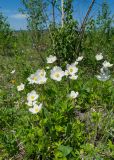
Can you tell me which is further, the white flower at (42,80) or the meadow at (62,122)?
the white flower at (42,80)

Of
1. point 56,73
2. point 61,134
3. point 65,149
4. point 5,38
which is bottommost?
point 65,149

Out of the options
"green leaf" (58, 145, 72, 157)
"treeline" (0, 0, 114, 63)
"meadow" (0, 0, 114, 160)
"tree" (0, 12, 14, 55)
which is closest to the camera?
"green leaf" (58, 145, 72, 157)

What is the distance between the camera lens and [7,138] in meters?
3.71

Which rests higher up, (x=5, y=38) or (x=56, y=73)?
(x=5, y=38)

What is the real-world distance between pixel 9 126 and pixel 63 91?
0.72m

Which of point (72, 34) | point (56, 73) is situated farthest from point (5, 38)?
point (56, 73)

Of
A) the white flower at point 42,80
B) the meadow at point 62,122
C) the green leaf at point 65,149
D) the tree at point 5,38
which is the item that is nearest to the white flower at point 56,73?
the meadow at point 62,122

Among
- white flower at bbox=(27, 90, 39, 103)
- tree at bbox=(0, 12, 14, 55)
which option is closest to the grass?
white flower at bbox=(27, 90, 39, 103)

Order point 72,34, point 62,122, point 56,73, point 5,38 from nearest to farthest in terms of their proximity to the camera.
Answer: point 62,122, point 56,73, point 72,34, point 5,38

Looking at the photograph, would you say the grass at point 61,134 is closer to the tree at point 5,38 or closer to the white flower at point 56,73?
A: the white flower at point 56,73

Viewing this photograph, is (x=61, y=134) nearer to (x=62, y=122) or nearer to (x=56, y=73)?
(x=62, y=122)

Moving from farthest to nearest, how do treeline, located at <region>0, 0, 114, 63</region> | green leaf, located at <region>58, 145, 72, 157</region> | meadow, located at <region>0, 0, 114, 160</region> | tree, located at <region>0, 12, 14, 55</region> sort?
tree, located at <region>0, 12, 14, 55</region>
treeline, located at <region>0, 0, 114, 63</region>
meadow, located at <region>0, 0, 114, 160</region>
green leaf, located at <region>58, 145, 72, 157</region>

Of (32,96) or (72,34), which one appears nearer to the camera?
(32,96)

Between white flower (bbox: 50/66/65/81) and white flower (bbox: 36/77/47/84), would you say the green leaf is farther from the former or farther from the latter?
white flower (bbox: 50/66/65/81)
